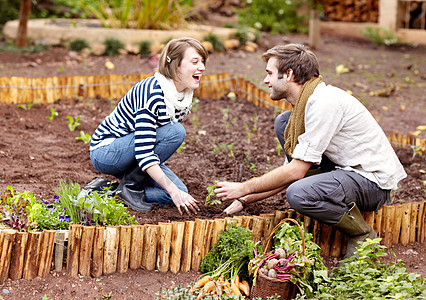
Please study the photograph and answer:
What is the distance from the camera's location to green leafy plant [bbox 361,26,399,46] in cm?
1012

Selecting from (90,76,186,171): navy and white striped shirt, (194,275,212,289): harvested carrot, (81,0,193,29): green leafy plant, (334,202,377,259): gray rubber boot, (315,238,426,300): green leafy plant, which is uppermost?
(81,0,193,29): green leafy plant

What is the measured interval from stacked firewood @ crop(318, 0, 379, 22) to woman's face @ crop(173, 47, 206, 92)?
8.23 meters

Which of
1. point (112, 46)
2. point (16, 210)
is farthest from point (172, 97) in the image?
point (112, 46)

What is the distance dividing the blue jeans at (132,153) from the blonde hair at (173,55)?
0.37m

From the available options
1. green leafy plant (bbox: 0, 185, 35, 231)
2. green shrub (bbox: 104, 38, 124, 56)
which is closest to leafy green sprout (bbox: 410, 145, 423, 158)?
green leafy plant (bbox: 0, 185, 35, 231)

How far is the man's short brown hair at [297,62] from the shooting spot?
11.3 ft

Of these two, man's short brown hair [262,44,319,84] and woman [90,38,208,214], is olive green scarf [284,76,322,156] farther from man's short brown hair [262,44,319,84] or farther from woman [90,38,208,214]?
woman [90,38,208,214]

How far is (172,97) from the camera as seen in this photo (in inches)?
142

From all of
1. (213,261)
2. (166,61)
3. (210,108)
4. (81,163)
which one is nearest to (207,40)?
(210,108)

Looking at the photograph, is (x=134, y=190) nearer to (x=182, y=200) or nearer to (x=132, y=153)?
(x=132, y=153)

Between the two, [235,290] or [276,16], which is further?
[276,16]

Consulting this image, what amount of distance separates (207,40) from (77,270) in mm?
6056

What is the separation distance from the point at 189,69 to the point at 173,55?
0.14 meters

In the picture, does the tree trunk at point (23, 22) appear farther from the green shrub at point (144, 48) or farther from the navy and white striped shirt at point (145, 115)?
the navy and white striped shirt at point (145, 115)
